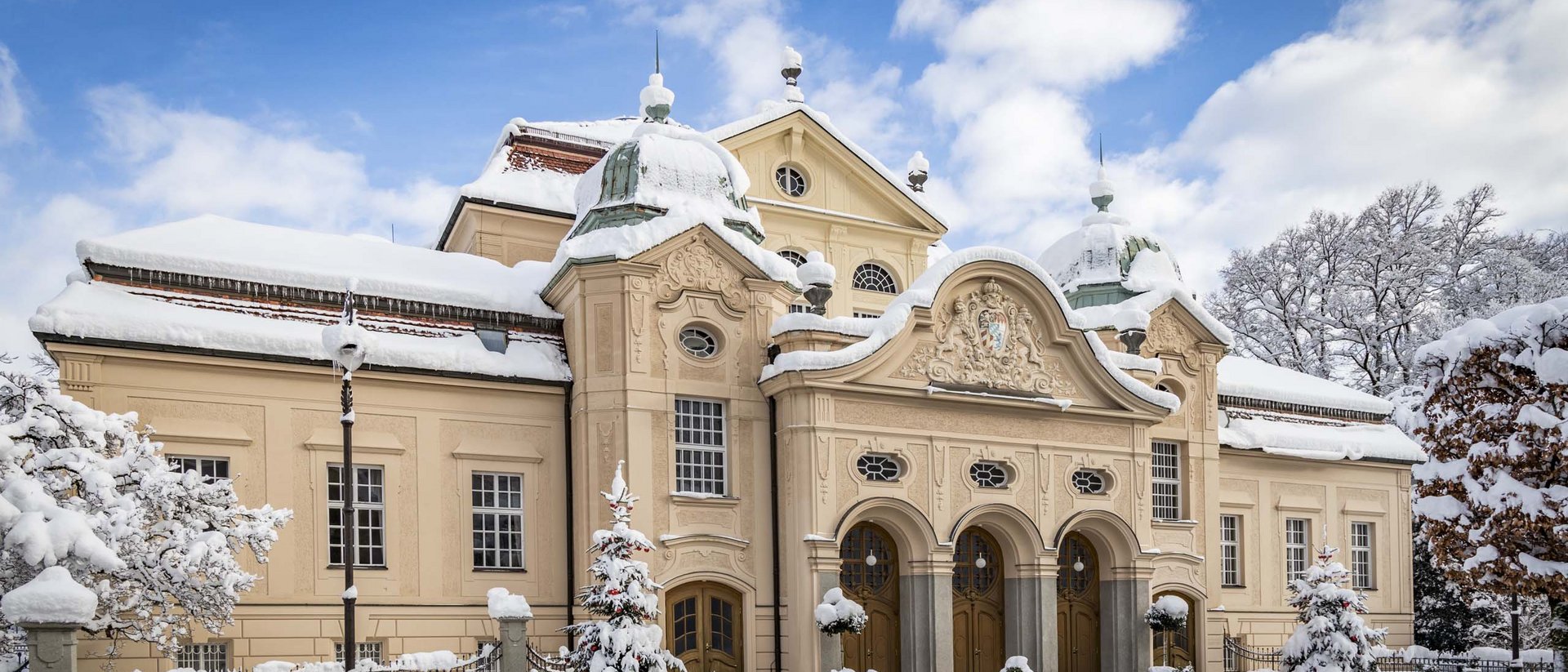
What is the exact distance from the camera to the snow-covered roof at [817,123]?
30047 millimetres

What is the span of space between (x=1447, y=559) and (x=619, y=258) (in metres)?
15.2

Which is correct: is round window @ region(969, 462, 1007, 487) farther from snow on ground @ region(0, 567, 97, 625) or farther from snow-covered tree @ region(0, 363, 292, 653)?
snow on ground @ region(0, 567, 97, 625)

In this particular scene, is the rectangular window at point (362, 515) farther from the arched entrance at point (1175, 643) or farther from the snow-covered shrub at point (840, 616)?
the arched entrance at point (1175, 643)

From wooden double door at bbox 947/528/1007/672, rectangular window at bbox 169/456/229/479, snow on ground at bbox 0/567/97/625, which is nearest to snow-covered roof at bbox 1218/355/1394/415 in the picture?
wooden double door at bbox 947/528/1007/672

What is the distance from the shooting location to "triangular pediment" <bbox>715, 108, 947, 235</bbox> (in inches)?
1214

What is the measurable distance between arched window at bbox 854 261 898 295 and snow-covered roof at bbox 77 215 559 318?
7.47 metres

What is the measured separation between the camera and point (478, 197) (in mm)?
29641

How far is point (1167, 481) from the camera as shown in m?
31.2

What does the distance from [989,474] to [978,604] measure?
2.50m

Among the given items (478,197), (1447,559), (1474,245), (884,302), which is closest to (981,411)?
A: (884,302)

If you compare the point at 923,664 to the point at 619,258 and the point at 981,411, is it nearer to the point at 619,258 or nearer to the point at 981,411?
the point at 981,411

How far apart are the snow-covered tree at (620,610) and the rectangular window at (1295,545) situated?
18766mm

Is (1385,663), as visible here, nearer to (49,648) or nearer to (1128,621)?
(1128,621)

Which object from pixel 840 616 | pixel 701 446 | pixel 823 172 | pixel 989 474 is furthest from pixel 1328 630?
pixel 823 172
